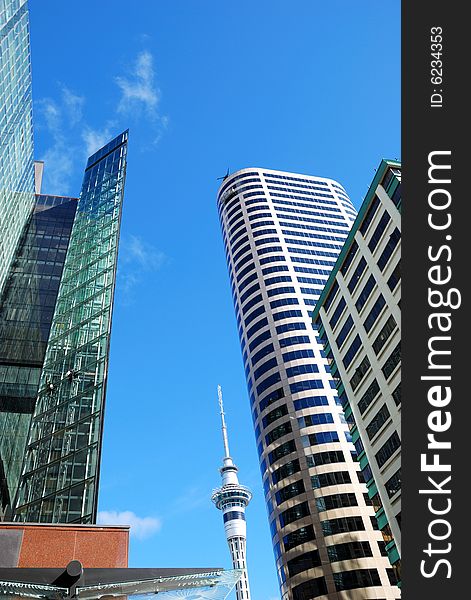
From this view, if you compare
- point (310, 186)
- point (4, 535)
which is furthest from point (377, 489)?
point (310, 186)

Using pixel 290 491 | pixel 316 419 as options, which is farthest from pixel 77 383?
pixel 316 419

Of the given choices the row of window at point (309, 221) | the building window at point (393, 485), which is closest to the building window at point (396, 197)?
the building window at point (393, 485)

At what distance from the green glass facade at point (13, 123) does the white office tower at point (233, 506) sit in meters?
124

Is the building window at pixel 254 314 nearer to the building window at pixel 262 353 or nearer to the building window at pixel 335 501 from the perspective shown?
the building window at pixel 262 353

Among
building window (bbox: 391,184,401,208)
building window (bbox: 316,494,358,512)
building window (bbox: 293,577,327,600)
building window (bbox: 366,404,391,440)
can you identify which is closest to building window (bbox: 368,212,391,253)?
building window (bbox: 391,184,401,208)

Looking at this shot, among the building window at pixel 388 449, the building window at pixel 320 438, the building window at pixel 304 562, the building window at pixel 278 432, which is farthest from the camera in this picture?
the building window at pixel 278 432

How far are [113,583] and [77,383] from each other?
1250 inches

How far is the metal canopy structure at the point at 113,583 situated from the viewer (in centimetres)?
788

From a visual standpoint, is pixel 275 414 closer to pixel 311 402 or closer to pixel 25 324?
pixel 311 402

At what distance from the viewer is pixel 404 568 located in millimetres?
8461

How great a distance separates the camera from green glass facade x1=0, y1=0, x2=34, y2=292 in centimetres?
4231

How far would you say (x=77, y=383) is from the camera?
38750 millimetres

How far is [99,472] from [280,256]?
71810 mm

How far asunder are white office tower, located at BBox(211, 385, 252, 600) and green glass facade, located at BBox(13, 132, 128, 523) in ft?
393
